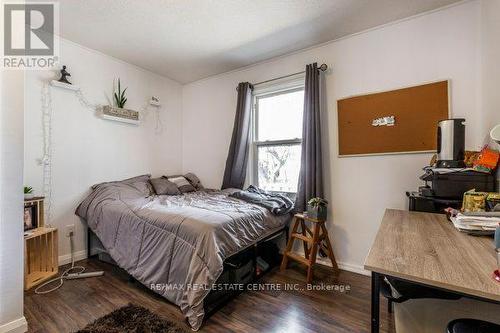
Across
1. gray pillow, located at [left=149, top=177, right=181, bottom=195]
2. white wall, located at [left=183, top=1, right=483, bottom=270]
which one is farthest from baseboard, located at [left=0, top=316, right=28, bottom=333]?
white wall, located at [left=183, top=1, right=483, bottom=270]

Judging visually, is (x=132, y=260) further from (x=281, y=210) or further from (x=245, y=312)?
(x=281, y=210)

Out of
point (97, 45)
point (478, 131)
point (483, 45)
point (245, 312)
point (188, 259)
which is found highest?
point (97, 45)

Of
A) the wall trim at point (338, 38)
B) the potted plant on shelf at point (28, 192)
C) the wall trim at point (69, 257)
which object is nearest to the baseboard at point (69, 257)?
the wall trim at point (69, 257)

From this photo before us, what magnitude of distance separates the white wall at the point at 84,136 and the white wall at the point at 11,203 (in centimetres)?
104

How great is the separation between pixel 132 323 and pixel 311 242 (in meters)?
1.60

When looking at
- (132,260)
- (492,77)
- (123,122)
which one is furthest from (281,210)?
(123,122)

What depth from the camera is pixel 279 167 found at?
310cm

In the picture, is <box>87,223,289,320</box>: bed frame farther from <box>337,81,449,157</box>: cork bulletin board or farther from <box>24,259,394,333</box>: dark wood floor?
<box>337,81,449,157</box>: cork bulletin board

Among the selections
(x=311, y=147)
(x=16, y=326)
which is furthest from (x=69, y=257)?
(x=311, y=147)

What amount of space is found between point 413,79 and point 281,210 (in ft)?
5.94

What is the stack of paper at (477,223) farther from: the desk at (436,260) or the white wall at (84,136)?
the white wall at (84,136)

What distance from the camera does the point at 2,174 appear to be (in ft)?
4.85

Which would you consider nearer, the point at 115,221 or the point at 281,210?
the point at 115,221

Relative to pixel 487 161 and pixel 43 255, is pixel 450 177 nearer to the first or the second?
pixel 487 161
